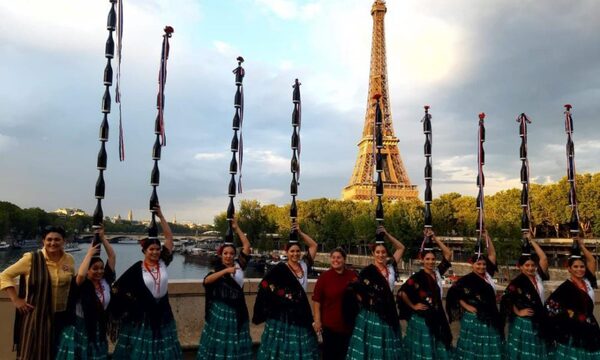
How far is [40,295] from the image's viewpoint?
201 inches

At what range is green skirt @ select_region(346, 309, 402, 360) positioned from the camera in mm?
6133

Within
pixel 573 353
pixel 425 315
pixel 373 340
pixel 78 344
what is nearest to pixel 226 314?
pixel 78 344

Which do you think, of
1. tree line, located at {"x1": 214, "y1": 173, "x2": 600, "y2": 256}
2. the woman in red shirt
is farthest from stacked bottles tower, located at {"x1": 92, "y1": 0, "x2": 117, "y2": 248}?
tree line, located at {"x1": 214, "y1": 173, "x2": 600, "y2": 256}

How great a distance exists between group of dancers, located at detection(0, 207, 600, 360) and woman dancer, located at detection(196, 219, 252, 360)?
12mm

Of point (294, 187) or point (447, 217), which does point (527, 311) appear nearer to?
point (294, 187)

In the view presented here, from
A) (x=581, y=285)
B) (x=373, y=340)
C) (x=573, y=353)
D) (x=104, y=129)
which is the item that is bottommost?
(x=573, y=353)

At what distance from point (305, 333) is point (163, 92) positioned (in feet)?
12.5

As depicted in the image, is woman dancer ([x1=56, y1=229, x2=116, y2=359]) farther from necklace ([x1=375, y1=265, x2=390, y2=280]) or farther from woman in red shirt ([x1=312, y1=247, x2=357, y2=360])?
necklace ([x1=375, y1=265, x2=390, y2=280])

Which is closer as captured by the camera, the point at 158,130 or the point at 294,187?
the point at 158,130

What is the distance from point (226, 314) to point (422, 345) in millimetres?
2561

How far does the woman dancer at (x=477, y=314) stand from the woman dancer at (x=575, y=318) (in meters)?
0.71

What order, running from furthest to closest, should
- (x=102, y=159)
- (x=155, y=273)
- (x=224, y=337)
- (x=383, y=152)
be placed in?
(x=383, y=152) < (x=102, y=159) < (x=224, y=337) < (x=155, y=273)

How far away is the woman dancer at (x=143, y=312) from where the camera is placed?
18.5 feet

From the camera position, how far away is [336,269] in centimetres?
662
